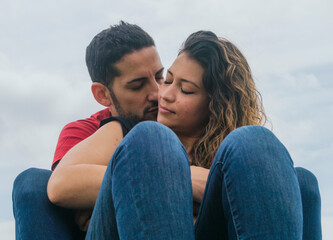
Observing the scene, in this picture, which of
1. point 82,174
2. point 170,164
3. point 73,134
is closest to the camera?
point 170,164

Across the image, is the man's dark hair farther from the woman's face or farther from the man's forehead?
the woman's face

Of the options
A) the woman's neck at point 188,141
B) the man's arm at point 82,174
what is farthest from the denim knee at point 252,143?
the woman's neck at point 188,141

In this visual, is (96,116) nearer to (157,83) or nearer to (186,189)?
(157,83)

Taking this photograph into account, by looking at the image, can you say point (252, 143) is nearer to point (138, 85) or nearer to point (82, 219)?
point (82, 219)

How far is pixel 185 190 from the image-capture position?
1242 mm

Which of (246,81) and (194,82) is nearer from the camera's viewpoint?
(194,82)

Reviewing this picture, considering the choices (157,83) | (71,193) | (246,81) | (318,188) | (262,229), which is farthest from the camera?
(157,83)

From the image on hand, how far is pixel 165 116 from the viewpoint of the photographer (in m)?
2.09

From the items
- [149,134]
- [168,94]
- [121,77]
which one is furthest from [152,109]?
[149,134]

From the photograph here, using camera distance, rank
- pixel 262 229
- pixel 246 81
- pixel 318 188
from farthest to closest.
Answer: pixel 246 81, pixel 318 188, pixel 262 229

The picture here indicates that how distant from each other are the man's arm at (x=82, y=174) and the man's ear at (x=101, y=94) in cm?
90

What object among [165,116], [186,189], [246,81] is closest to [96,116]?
[165,116]

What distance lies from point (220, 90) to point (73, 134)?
0.85 metres

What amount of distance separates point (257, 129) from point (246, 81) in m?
0.93
